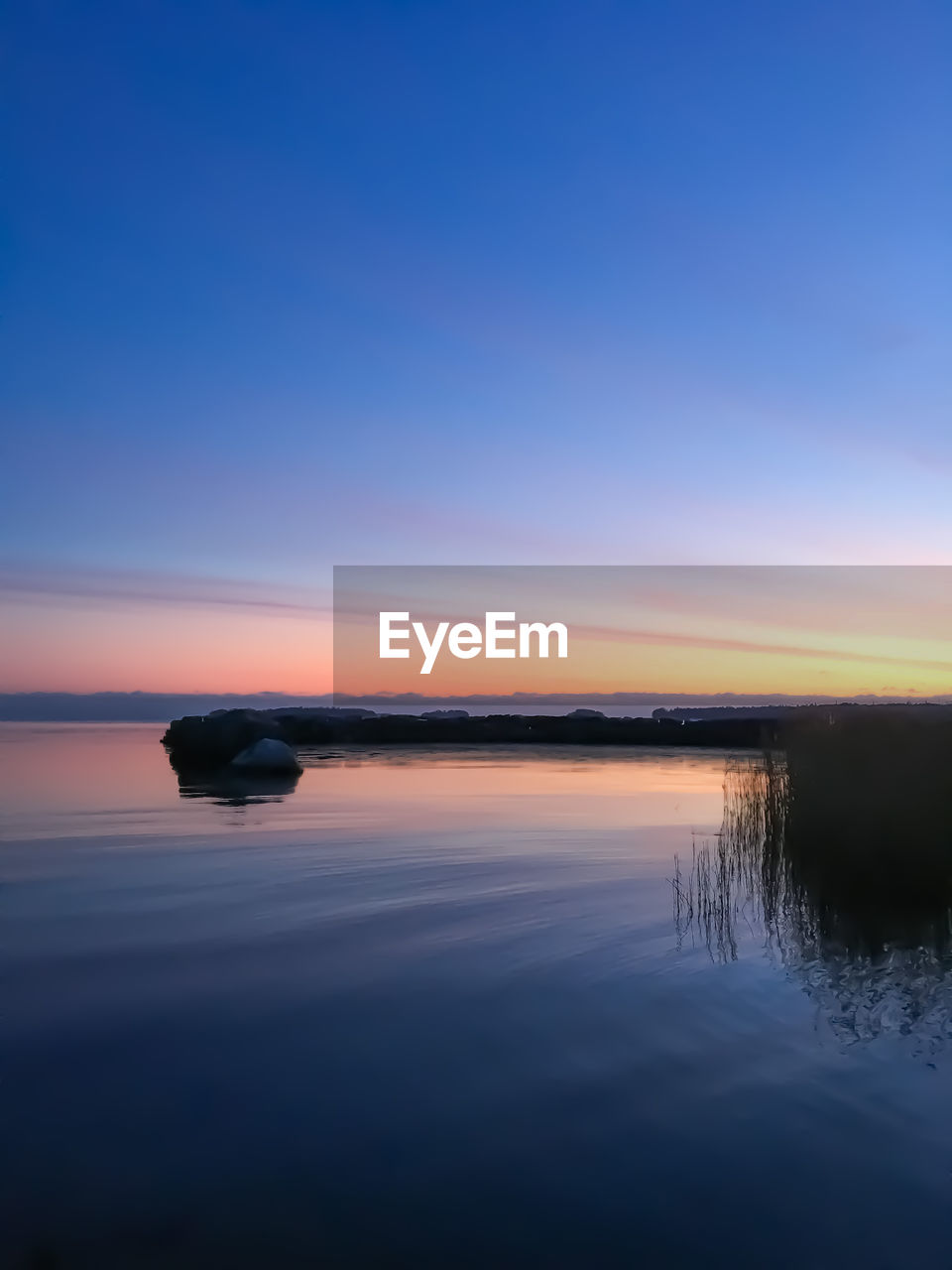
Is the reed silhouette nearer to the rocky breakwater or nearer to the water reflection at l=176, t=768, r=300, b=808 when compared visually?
the water reflection at l=176, t=768, r=300, b=808

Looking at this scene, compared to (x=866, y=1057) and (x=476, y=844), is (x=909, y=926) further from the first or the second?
(x=476, y=844)

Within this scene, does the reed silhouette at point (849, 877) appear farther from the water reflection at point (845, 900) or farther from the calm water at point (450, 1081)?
the calm water at point (450, 1081)

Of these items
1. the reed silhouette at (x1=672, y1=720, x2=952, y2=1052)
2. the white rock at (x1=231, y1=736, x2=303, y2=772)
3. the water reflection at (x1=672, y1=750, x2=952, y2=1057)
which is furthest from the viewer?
the white rock at (x1=231, y1=736, x2=303, y2=772)

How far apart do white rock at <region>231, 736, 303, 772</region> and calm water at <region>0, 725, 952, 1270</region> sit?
78.1ft

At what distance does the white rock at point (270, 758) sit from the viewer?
39.5 m

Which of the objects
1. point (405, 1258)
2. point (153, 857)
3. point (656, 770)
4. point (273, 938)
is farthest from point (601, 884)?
point (656, 770)

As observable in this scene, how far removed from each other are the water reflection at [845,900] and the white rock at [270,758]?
24888 millimetres

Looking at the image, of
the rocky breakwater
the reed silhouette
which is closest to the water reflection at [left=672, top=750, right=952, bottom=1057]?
the reed silhouette

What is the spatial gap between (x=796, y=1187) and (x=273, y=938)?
310 inches

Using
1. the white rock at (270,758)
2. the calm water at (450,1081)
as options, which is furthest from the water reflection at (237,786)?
the calm water at (450,1081)

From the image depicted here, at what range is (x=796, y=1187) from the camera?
5859 millimetres

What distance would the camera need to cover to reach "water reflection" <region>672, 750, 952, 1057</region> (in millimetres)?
9336

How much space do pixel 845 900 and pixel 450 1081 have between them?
341 inches

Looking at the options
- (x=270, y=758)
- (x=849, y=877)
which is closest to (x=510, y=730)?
(x=270, y=758)
